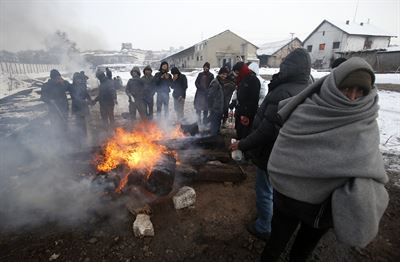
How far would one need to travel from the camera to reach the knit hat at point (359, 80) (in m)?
1.61

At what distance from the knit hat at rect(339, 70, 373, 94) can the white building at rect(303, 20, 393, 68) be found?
40.7 m

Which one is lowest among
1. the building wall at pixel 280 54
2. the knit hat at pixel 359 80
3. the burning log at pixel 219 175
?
the burning log at pixel 219 175

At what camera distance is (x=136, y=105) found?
9.08m

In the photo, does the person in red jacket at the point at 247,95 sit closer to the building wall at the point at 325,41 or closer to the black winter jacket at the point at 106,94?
the black winter jacket at the point at 106,94

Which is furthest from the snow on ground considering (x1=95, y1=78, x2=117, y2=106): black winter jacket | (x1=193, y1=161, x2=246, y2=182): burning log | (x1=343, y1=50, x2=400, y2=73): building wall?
(x1=343, y1=50, x2=400, y2=73): building wall

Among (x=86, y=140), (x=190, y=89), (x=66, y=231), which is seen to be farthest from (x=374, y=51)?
(x=66, y=231)

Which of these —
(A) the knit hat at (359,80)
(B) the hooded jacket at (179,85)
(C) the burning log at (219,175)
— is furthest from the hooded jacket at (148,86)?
(A) the knit hat at (359,80)

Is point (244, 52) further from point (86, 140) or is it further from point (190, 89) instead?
point (86, 140)

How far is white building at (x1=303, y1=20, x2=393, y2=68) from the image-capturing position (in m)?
36.8

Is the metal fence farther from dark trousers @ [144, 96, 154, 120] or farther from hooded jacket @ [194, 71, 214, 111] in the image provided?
hooded jacket @ [194, 71, 214, 111]

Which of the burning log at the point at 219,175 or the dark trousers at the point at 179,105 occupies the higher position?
the dark trousers at the point at 179,105

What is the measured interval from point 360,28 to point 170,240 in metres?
48.7

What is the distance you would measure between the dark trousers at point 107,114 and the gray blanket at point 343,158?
8.09 metres

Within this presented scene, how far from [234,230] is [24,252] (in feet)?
9.58
